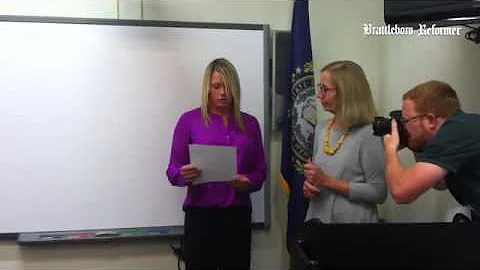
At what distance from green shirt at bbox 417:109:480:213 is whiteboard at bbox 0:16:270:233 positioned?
1.28 metres

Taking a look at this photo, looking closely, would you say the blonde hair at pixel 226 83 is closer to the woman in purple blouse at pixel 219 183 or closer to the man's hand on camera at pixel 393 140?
the woman in purple blouse at pixel 219 183

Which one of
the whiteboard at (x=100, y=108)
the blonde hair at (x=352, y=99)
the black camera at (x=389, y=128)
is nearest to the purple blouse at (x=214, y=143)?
the whiteboard at (x=100, y=108)

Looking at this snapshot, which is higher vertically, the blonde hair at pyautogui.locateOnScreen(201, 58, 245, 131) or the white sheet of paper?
the blonde hair at pyautogui.locateOnScreen(201, 58, 245, 131)

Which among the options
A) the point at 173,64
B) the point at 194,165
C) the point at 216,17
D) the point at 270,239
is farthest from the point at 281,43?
the point at 270,239

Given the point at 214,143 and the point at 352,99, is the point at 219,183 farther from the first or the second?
the point at 352,99

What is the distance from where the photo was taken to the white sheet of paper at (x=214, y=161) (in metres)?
2.11

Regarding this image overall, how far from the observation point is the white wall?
243 centimetres

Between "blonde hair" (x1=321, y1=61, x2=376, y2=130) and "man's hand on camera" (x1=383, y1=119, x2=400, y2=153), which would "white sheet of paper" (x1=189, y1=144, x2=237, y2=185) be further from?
"man's hand on camera" (x1=383, y1=119, x2=400, y2=153)

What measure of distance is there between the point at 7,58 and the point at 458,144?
211 centimetres

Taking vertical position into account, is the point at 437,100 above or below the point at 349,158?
above

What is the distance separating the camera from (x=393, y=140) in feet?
5.41

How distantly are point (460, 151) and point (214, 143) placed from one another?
3.85 ft

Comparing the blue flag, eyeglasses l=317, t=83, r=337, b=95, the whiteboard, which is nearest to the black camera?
eyeglasses l=317, t=83, r=337, b=95

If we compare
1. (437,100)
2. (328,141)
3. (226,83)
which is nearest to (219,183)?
(226,83)
